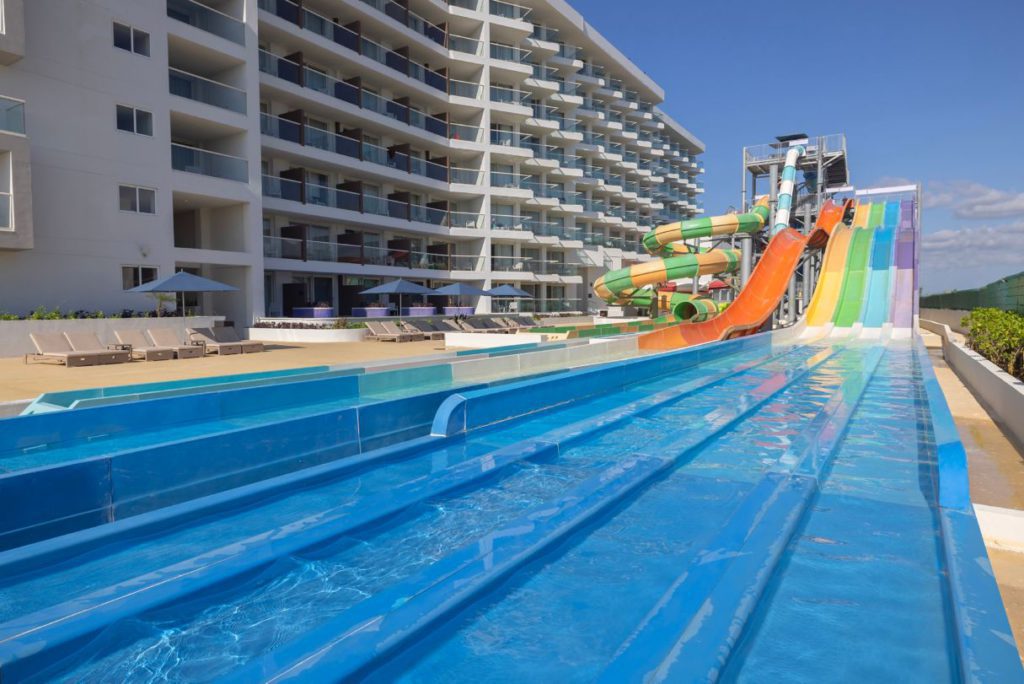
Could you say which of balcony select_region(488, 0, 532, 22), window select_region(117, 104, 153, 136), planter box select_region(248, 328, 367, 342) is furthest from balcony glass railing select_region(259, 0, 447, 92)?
planter box select_region(248, 328, 367, 342)

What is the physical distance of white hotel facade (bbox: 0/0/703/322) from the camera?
1811 centimetres

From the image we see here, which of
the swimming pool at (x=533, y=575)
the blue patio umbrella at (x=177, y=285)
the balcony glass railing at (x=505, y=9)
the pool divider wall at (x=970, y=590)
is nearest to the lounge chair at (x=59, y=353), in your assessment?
the blue patio umbrella at (x=177, y=285)

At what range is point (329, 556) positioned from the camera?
409cm

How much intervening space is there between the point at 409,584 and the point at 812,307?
891 inches

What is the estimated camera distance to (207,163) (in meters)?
22.0

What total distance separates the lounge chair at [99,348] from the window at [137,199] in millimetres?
5882

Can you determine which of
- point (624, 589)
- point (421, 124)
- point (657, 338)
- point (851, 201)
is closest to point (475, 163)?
point (421, 124)

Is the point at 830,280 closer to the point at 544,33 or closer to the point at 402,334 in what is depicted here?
the point at 402,334

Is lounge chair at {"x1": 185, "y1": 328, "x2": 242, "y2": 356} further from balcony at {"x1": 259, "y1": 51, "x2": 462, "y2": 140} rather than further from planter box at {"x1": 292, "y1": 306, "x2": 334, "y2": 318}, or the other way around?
balcony at {"x1": 259, "y1": 51, "x2": 462, "y2": 140}

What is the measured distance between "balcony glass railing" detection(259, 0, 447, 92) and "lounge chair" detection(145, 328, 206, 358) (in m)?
15.5

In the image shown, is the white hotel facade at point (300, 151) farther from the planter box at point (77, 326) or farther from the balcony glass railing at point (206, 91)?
the planter box at point (77, 326)

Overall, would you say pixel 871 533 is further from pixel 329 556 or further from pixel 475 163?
pixel 475 163

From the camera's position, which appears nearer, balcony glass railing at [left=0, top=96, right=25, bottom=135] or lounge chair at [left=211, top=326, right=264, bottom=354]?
balcony glass railing at [left=0, top=96, right=25, bottom=135]

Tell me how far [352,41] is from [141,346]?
18101mm
